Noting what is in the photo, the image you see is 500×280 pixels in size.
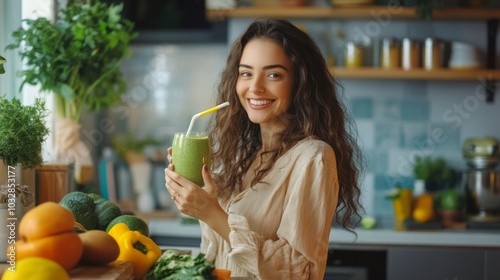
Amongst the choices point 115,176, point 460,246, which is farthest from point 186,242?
point 460,246

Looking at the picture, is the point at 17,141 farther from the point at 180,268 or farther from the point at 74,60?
the point at 74,60

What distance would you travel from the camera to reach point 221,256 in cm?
212

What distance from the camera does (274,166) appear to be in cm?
206

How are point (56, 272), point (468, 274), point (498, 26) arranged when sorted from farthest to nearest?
1. point (498, 26)
2. point (468, 274)
3. point (56, 272)

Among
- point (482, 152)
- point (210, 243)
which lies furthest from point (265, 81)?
point (482, 152)

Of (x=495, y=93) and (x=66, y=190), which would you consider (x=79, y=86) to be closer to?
(x=66, y=190)

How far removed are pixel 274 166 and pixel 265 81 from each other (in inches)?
9.0

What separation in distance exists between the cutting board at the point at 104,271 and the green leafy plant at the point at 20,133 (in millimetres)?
318

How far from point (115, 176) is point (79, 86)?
1.44 m

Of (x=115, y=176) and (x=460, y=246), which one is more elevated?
(x=115, y=176)

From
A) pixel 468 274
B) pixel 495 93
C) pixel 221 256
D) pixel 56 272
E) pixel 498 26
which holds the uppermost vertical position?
pixel 498 26

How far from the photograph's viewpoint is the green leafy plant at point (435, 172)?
168 inches

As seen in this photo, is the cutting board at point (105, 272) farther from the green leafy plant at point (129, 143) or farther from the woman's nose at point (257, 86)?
the green leafy plant at point (129, 143)

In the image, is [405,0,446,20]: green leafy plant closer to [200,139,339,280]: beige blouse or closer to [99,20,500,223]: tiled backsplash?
[99,20,500,223]: tiled backsplash
